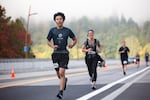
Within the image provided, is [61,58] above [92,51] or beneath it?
beneath

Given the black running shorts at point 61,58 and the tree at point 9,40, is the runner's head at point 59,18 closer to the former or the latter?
the black running shorts at point 61,58

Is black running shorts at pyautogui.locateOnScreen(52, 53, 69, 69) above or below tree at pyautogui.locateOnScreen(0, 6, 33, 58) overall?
below

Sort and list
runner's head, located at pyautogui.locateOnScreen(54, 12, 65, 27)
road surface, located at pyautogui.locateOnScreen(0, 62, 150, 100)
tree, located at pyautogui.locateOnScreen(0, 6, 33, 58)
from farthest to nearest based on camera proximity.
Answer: tree, located at pyautogui.locateOnScreen(0, 6, 33, 58)
road surface, located at pyautogui.locateOnScreen(0, 62, 150, 100)
runner's head, located at pyautogui.locateOnScreen(54, 12, 65, 27)

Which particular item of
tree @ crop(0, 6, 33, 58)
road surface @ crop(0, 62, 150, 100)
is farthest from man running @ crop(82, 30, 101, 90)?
tree @ crop(0, 6, 33, 58)

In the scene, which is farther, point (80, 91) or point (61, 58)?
point (80, 91)

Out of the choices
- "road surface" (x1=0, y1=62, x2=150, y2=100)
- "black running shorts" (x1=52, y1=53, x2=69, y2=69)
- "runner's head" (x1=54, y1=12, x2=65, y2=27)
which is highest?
"runner's head" (x1=54, y1=12, x2=65, y2=27)

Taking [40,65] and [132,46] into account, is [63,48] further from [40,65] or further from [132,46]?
[132,46]

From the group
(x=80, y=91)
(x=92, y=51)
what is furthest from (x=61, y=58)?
(x=92, y=51)

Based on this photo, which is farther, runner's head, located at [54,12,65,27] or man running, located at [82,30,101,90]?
man running, located at [82,30,101,90]

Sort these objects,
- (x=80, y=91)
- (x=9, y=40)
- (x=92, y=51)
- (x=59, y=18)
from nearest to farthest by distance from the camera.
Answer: (x=59, y=18)
(x=80, y=91)
(x=92, y=51)
(x=9, y=40)

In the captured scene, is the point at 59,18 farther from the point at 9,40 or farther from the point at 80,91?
the point at 9,40

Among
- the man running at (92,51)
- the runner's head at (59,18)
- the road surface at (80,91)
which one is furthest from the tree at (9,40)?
the runner's head at (59,18)

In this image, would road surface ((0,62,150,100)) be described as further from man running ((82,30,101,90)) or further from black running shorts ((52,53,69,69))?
black running shorts ((52,53,69,69))

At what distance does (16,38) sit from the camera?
68.9 m
